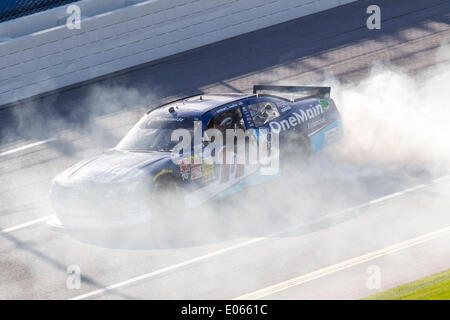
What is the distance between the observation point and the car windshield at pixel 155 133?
40.5ft

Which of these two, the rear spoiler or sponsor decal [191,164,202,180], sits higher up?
the rear spoiler

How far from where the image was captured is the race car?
11.3 m

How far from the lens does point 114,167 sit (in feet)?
38.4

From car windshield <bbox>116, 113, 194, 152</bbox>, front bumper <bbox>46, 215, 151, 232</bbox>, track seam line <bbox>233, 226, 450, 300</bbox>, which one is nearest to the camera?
track seam line <bbox>233, 226, 450, 300</bbox>

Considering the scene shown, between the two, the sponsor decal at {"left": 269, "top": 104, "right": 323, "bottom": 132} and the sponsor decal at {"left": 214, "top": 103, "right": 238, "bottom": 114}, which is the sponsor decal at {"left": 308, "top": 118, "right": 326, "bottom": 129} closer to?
the sponsor decal at {"left": 269, "top": 104, "right": 323, "bottom": 132}

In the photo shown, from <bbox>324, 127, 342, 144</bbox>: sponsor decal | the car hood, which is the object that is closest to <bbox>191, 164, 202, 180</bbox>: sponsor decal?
the car hood

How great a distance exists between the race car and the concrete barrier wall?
293 inches

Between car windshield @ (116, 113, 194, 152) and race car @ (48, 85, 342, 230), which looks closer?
race car @ (48, 85, 342, 230)

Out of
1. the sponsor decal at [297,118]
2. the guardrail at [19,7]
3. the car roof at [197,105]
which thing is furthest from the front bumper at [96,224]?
→ the guardrail at [19,7]

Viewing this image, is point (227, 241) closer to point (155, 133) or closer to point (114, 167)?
point (114, 167)

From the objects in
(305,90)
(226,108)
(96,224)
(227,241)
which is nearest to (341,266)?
(227,241)

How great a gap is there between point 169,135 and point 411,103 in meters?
6.60

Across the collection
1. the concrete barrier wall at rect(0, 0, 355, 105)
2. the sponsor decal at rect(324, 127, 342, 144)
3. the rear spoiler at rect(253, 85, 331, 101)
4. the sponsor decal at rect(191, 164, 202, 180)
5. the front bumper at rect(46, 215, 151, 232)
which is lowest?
the front bumper at rect(46, 215, 151, 232)
